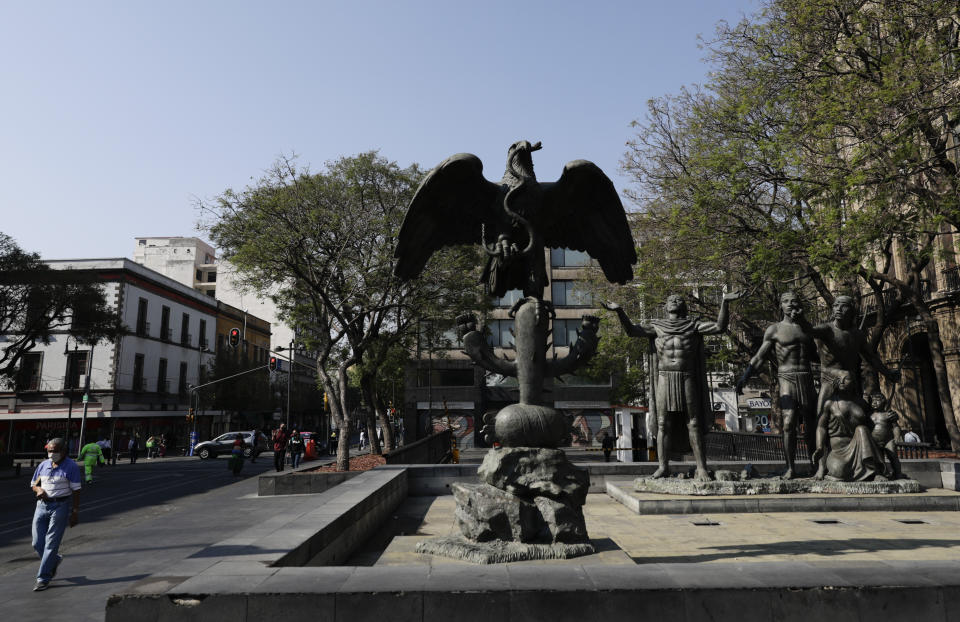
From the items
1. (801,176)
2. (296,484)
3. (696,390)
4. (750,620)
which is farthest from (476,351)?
(801,176)

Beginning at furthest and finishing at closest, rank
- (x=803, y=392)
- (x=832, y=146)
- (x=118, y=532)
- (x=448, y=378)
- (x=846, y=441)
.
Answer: (x=448, y=378)
(x=832, y=146)
(x=118, y=532)
(x=803, y=392)
(x=846, y=441)

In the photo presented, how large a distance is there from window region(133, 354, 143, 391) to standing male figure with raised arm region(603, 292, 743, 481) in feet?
123

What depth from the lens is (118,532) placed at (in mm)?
10992

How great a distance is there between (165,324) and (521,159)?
1668 inches

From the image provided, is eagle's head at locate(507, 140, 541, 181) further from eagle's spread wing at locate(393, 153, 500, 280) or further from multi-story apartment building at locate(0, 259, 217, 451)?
multi-story apartment building at locate(0, 259, 217, 451)

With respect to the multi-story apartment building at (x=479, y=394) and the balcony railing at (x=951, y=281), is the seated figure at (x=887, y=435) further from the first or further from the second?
the multi-story apartment building at (x=479, y=394)

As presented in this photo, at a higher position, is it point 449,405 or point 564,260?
point 564,260

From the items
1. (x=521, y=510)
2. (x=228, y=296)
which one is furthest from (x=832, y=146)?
(x=228, y=296)

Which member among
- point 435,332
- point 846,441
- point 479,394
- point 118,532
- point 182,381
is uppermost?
point 435,332

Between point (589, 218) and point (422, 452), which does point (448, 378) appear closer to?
point (422, 452)

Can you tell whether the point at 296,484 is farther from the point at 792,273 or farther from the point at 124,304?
the point at 124,304

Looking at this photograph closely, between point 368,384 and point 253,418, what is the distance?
32.5 m

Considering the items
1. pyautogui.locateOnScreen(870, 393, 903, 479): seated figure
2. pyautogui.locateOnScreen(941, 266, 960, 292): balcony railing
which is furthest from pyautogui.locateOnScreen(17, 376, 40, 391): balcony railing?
pyautogui.locateOnScreen(941, 266, 960, 292): balcony railing

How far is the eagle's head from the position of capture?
563 centimetres
